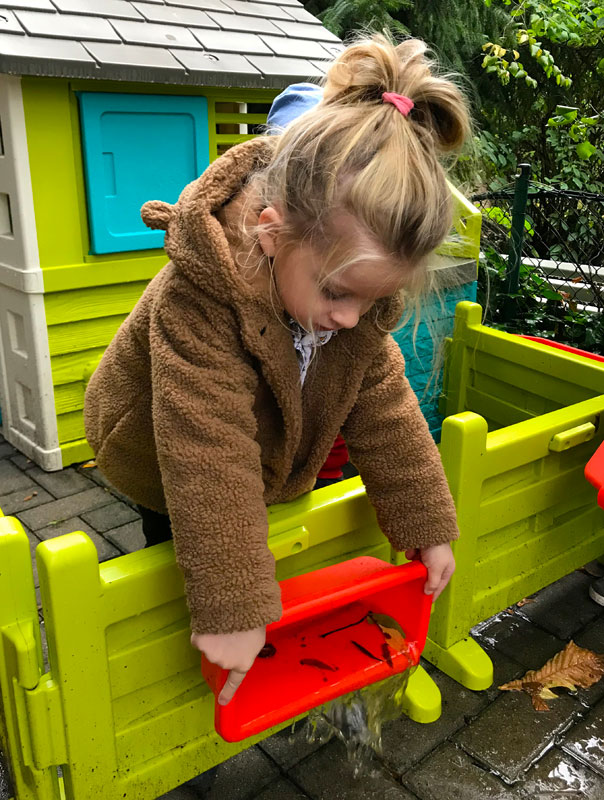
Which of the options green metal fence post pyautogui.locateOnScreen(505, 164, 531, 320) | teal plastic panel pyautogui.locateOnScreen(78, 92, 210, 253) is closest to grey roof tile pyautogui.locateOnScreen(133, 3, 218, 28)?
teal plastic panel pyautogui.locateOnScreen(78, 92, 210, 253)

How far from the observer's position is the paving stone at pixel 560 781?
1.59m

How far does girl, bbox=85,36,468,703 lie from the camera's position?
102 centimetres

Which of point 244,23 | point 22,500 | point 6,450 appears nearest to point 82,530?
point 22,500

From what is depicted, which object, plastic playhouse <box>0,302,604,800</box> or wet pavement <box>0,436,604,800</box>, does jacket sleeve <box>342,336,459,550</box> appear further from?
wet pavement <box>0,436,604,800</box>

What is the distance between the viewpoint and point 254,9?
3475mm

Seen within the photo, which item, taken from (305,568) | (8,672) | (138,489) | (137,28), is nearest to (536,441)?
(305,568)

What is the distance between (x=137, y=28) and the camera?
2.93 m

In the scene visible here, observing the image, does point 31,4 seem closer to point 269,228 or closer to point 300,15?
point 300,15

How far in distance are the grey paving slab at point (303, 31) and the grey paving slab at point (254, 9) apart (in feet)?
0.14

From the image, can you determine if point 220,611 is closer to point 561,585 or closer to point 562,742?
point 562,742

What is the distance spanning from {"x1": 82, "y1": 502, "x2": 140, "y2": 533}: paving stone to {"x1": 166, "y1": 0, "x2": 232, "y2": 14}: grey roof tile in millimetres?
2121

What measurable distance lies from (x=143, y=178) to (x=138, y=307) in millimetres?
1864

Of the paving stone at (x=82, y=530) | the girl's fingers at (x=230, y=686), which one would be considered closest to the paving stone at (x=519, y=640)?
the girl's fingers at (x=230, y=686)

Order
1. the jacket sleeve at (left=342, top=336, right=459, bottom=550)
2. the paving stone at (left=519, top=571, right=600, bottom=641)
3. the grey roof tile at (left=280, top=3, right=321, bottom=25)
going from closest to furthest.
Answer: the jacket sleeve at (left=342, top=336, right=459, bottom=550) < the paving stone at (left=519, top=571, right=600, bottom=641) < the grey roof tile at (left=280, top=3, right=321, bottom=25)
